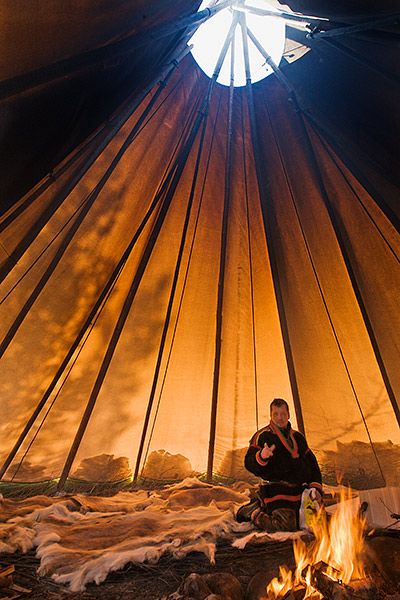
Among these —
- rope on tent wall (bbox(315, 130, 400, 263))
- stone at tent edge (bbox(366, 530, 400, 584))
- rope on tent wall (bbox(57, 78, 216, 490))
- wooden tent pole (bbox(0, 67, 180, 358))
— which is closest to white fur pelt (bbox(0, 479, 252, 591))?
rope on tent wall (bbox(57, 78, 216, 490))

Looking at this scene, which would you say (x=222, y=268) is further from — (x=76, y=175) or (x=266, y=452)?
(x=266, y=452)

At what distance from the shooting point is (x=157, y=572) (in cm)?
244

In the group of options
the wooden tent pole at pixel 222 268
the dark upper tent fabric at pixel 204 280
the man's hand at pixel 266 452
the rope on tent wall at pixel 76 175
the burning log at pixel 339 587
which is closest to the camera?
the burning log at pixel 339 587

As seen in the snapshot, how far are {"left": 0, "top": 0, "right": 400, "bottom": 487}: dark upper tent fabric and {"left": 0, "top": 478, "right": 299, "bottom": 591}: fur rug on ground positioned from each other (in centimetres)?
47

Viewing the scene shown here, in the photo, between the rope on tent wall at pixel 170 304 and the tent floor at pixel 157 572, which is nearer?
the tent floor at pixel 157 572

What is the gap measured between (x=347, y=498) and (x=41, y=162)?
353cm

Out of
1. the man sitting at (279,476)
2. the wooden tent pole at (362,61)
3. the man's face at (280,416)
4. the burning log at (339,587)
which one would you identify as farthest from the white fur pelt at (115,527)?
the wooden tent pole at (362,61)

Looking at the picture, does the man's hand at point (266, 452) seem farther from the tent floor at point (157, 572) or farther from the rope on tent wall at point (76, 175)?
the rope on tent wall at point (76, 175)

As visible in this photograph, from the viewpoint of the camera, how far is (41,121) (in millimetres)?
2740

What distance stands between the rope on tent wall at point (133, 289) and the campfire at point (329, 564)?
2.26m

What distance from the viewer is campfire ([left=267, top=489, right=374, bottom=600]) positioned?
2.05 meters

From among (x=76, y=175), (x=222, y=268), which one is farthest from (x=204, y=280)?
(x=76, y=175)

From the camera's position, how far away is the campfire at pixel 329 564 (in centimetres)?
205

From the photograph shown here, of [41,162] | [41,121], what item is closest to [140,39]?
[41,121]
